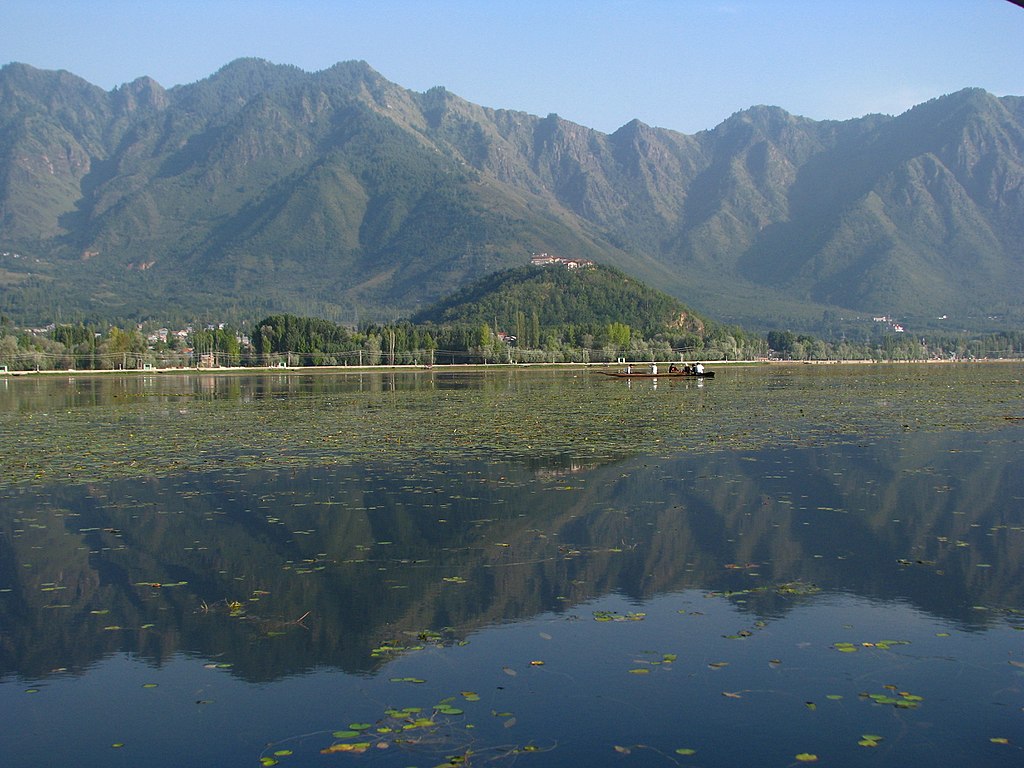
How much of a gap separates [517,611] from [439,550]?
14.6 ft

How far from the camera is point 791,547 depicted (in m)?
20.5

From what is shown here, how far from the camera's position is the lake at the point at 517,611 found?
39.0ft

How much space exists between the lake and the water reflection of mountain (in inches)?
4.0

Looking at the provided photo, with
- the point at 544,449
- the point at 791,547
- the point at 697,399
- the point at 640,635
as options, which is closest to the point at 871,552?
the point at 791,547

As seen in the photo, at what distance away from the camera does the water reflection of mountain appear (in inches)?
624

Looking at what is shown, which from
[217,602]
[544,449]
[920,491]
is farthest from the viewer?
[544,449]

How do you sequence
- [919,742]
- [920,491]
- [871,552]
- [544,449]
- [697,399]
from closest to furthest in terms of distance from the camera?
[919,742] → [871,552] → [920,491] → [544,449] → [697,399]

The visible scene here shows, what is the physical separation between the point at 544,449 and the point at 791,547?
17.7 m

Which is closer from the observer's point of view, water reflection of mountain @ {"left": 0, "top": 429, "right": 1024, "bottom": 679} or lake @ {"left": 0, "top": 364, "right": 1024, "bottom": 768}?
lake @ {"left": 0, "top": 364, "right": 1024, "bottom": 768}

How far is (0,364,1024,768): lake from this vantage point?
11875mm

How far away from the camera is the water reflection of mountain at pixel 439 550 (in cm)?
1586

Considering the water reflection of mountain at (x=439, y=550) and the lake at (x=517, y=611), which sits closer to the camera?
the lake at (x=517, y=611)

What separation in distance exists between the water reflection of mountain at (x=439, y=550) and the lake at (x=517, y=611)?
100 millimetres

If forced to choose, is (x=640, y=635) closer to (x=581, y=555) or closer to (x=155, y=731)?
(x=581, y=555)
